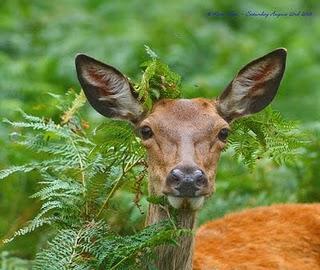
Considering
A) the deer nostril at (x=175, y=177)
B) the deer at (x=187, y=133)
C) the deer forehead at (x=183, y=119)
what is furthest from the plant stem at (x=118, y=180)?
the deer nostril at (x=175, y=177)

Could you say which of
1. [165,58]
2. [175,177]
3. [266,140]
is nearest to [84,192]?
[175,177]

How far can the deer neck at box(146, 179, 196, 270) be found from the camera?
7.69 m

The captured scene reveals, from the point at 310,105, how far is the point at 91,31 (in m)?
3.41

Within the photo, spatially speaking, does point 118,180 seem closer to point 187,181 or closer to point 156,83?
point 156,83

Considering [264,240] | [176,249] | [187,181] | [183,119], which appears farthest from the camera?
[264,240]

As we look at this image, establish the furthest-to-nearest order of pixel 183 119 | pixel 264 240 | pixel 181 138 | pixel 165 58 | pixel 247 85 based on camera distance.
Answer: pixel 165 58 → pixel 264 240 → pixel 247 85 → pixel 183 119 → pixel 181 138

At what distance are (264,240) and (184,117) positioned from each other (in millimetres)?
1752

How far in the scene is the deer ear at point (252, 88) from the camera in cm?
798

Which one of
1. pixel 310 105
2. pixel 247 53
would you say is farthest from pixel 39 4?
pixel 310 105

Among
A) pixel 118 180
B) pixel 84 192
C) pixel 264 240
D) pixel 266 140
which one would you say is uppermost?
pixel 266 140

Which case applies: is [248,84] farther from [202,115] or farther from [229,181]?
[229,181]

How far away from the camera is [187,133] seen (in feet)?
24.7

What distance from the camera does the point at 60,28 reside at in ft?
50.9

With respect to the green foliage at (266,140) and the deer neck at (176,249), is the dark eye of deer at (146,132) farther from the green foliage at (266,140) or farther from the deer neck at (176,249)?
the green foliage at (266,140)
